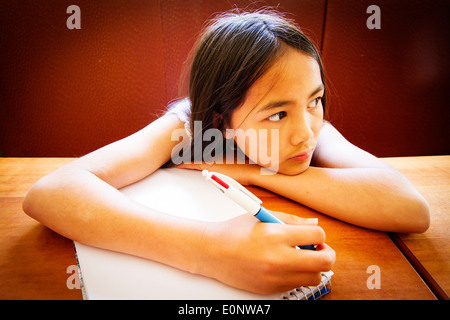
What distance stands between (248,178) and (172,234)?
0.75 ft

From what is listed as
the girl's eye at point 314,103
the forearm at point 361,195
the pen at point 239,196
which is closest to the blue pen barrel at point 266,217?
the pen at point 239,196

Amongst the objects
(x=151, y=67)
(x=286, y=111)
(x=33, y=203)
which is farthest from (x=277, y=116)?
(x=151, y=67)

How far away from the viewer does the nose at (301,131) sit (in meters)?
0.50

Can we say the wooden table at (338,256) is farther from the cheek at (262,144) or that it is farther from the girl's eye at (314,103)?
the girl's eye at (314,103)

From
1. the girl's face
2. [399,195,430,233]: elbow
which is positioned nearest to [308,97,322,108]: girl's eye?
the girl's face

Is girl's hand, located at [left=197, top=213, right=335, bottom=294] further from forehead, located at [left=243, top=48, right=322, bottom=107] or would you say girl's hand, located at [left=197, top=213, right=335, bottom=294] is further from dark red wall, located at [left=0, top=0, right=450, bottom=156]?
dark red wall, located at [left=0, top=0, right=450, bottom=156]

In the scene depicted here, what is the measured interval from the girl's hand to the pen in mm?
11

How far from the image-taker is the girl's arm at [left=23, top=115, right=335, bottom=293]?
0.35 metres

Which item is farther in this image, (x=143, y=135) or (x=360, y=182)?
(x=143, y=135)

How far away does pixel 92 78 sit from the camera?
1065mm

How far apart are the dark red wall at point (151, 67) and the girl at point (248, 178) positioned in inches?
18.9
